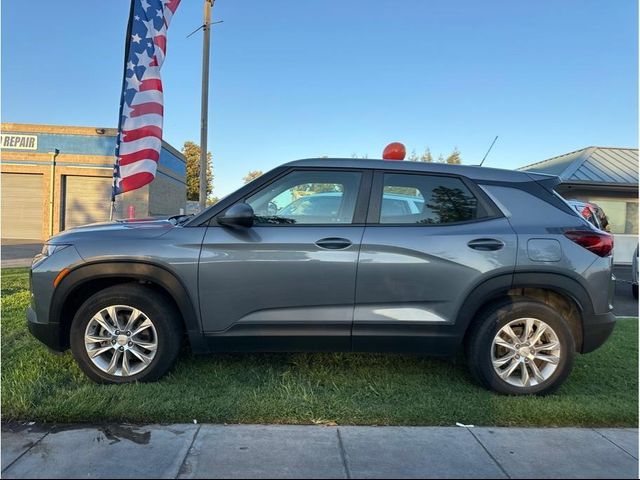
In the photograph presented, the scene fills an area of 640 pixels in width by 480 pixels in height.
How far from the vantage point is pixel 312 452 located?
2834 mm

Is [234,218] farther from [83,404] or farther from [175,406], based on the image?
[83,404]

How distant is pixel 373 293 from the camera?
3555 millimetres

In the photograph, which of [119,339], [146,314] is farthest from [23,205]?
[146,314]

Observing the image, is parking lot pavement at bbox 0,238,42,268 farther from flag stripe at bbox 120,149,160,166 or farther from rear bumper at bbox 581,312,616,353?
rear bumper at bbox 581,312,616,353

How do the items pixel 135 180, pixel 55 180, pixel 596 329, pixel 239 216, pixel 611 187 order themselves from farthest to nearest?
pixel 55 180 → pixel 611 187 → pixel 135 180 → pixel 596 329 → pixel 239 216

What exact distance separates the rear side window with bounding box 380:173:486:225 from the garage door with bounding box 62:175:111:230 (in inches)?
770

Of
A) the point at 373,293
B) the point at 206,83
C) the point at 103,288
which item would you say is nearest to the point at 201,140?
the point at 206,83

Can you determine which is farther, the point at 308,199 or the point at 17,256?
the point at 17,256

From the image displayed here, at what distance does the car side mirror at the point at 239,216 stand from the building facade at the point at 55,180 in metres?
17.9

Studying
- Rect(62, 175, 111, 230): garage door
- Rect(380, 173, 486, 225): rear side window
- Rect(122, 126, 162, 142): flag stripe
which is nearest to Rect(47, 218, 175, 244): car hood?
Rect(380, 173, 486, 225): rear side window

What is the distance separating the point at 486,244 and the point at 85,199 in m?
20.7

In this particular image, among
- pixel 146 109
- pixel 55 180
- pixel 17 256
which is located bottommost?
pixel 17 256

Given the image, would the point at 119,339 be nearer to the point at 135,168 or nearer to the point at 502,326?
the point at 502,326

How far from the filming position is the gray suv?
355 cm
